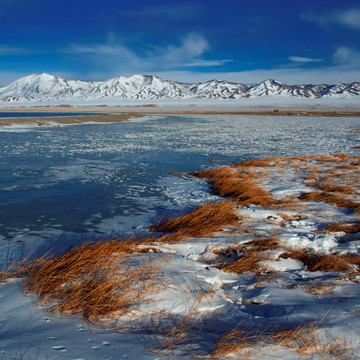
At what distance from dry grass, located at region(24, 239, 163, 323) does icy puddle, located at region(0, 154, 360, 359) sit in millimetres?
13

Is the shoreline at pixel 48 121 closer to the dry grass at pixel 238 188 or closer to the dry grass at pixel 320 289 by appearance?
the dry grass at pixel 238 188

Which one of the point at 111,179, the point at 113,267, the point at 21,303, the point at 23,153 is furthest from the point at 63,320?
the point at 23,153

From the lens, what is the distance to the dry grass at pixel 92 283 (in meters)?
3.14

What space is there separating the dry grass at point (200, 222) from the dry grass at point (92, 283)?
144 cm

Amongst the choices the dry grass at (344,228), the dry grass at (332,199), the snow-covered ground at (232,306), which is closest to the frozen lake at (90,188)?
the snow-covered ground at (232,306)

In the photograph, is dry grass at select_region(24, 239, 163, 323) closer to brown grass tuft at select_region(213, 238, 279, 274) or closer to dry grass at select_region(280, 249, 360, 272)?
brown grass tuft at select_region(213, 238, 279, 274)

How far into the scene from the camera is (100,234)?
5953 mm

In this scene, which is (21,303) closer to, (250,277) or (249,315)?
(249,315)

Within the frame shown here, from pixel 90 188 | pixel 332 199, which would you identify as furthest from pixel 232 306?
pixel 90 188

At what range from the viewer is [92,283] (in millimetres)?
3492

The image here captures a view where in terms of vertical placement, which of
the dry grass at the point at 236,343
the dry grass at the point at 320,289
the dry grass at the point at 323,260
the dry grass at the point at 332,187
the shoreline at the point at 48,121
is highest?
the shoreline at the point at 48,121

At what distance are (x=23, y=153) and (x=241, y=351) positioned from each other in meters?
14.9

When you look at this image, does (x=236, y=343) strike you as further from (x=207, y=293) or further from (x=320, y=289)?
(x=320, y=289)

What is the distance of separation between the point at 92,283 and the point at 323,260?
127 inches
